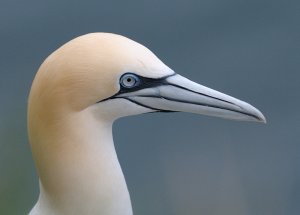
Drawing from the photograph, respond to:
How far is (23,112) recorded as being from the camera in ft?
18.5

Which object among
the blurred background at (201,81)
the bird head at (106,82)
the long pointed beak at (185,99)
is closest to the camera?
the bird head at (106,82)

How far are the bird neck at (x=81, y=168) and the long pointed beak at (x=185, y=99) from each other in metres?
0.17

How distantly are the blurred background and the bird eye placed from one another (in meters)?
2.39

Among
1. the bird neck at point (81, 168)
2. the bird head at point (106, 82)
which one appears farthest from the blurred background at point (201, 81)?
the bird head at point (106, 82)

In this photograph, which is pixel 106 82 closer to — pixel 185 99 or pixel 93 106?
pixel 93 106

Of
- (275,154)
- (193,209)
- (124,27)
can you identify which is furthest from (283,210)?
(124,27)

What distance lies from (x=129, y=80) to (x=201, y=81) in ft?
12.5

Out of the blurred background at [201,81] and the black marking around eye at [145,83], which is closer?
the black marking around eye at [145,83]

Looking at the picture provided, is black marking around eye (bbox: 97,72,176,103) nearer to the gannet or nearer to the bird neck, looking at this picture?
the gannet

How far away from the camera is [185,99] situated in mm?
3711

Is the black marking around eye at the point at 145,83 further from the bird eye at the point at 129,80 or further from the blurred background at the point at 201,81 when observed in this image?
the blurred background at the point at 201,81

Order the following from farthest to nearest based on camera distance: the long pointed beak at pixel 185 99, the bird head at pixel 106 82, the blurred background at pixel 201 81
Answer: the blurred background at pixel 201 81
the long pointed beak at pixel 185 99
the bird head at pixel 106 82

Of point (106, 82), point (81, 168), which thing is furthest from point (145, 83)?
point (81, 168)

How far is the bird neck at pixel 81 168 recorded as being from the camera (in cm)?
367
